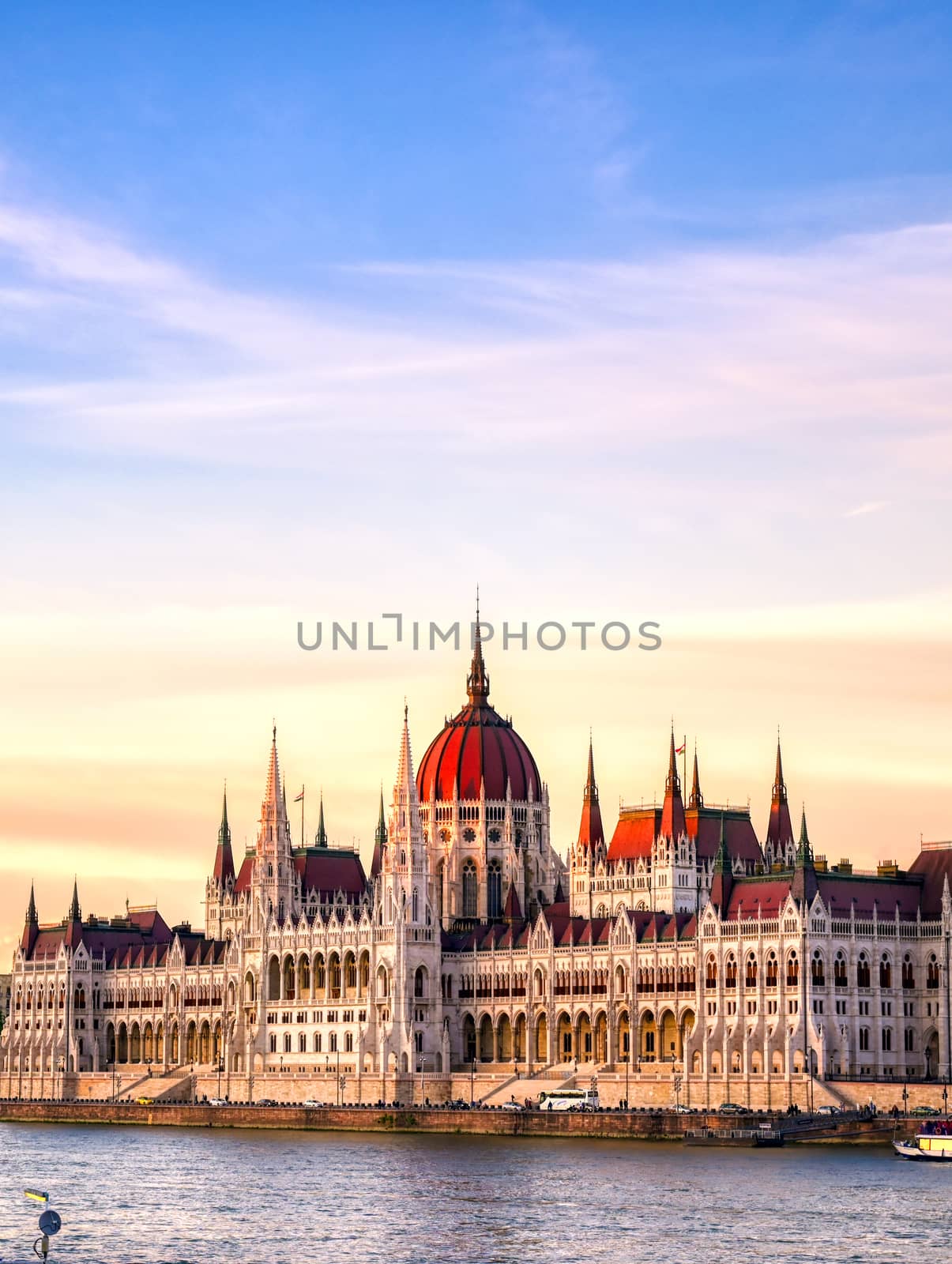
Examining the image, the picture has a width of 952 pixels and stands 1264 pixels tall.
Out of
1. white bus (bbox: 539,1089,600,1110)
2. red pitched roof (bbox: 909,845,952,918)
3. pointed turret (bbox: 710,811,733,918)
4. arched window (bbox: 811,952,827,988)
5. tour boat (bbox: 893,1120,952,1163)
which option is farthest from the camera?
pointed turret (bbox: 710,811,733,918)

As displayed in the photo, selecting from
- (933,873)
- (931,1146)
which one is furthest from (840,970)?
(931,1146)

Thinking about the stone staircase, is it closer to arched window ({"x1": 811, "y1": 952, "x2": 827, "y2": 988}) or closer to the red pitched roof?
arched window ({"x1": 811, "y1": 952, "x2": 827, "y2": 988})

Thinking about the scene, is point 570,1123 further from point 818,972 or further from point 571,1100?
point 818,972

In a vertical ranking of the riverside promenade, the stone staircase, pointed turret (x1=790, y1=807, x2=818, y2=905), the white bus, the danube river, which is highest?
pointed turret (x1=790, y1=807, x2=818, y2=905)

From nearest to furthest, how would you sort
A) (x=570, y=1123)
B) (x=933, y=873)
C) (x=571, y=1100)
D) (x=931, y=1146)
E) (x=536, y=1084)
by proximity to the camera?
(x=931, y=1146), (x=570, y=1123), (x=571, y=1100), (x=933, y=873), (x=536, y=1084)

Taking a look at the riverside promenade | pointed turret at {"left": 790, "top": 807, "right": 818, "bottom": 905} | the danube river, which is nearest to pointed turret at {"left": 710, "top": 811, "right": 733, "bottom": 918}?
pointed turret at {"left": 790, "top": 807, "right": 818, "bottom": 905}

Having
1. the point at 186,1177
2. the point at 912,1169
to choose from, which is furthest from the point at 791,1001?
the point at 186,1177
